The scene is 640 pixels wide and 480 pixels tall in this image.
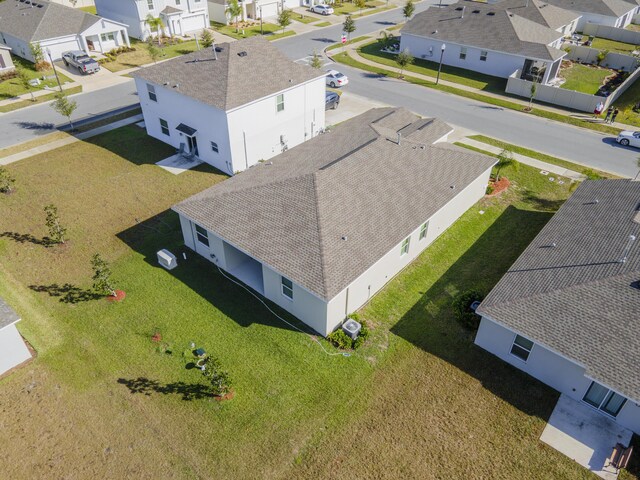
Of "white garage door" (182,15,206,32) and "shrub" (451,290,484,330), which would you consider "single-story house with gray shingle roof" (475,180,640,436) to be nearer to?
"shrub" (451,290,484,330)

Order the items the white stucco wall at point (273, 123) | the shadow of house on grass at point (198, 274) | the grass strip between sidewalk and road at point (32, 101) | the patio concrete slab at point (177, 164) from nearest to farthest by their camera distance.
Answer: the shadow of house on grass at point (198, 274), the white stucco wall at point (273, 123), the patio concrete slab at point (177, 164), the grass strip between sidewalk and road at point (32, 101)

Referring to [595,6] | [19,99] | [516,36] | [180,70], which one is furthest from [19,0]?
[595,6]

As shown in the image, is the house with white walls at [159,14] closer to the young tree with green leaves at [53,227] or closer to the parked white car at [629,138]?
the young tree with green leaves at [53,227]

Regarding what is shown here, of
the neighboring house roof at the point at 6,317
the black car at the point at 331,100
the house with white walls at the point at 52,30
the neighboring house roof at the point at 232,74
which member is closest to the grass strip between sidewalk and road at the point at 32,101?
the house with white walls at the point at 52,30

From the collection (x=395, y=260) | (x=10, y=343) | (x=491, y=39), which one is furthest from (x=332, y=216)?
(x=491, y=39)

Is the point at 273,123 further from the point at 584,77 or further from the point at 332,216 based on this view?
the point at 584,77

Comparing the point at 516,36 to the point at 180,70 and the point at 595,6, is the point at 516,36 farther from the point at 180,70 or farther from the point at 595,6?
the point at 180,70
